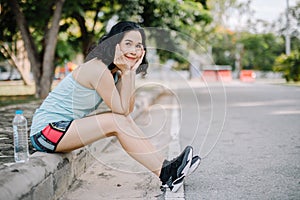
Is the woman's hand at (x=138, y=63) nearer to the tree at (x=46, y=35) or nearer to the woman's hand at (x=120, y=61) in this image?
the woman's hand at (x=120, y=61)

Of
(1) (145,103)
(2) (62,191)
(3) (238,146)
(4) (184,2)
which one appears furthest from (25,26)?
(2) (62,191)

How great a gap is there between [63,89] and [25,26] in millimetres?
9531

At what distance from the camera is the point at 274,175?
145 inches

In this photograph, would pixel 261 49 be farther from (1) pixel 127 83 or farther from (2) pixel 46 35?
(1) pixel 127 83

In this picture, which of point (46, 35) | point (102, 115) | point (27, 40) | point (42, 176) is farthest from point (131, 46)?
point (46, 35)

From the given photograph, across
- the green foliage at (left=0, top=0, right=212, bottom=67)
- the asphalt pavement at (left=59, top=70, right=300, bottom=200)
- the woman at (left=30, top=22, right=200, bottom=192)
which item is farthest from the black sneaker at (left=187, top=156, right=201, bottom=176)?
the green foliage at (left=0, top=0, right=212, bottom=67)

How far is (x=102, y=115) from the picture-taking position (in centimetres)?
332

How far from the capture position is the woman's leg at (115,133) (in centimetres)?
328

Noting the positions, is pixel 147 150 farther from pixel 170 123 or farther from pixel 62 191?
pixel 170 123

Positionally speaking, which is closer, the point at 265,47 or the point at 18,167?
the point at 18,167

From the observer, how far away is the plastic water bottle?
3.21 m

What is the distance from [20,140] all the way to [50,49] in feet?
29.9

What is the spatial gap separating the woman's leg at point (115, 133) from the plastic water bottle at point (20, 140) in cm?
27

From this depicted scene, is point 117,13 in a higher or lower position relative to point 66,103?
higher
